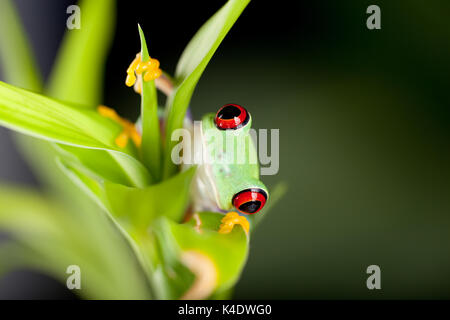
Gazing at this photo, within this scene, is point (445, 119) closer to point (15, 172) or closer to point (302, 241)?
point (302, 241)

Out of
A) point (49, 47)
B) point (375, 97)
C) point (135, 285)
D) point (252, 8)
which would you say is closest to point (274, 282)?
point (135, 285)

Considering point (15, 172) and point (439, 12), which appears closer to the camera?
point (439, 12)

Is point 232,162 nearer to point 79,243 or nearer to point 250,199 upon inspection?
point 250,199

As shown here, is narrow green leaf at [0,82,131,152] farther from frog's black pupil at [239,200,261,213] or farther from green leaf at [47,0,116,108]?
green leaf at [47,0,116,108]

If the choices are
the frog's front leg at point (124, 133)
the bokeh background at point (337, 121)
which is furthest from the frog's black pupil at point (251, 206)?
the bokeh background at point (337, 121)

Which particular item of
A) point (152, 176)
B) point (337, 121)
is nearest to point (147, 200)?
point (152, 176)
